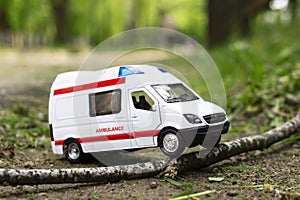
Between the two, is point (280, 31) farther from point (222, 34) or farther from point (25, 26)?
point (25, 26)

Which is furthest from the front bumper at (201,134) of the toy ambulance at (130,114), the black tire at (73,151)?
the black tire at (73,151)

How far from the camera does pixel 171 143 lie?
8.87ft

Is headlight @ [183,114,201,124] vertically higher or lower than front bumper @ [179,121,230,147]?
higher

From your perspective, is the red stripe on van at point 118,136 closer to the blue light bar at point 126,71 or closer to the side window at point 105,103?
the side window at point 105,103

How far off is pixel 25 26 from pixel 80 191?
23.7 metres

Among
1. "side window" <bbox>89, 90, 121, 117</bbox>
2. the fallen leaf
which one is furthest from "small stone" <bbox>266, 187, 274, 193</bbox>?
"side window" <bbox>89, 90, 121, 117</bbox>

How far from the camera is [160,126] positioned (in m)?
2.72

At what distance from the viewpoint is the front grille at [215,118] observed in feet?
9.07

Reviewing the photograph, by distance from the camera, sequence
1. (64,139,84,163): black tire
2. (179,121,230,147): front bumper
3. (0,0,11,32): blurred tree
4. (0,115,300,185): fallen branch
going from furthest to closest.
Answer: (0,0,11,32): blurred tree → (64,139,84,163): black tire → (179,121,230,147): front bumper → (0,115,300,185): fallen branch

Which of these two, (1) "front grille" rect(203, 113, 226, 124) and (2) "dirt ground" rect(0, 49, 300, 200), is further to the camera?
(1) "front grille" rect(203, 113, 226, 124)

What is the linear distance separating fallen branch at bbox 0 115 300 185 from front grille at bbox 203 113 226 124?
9.0 inches

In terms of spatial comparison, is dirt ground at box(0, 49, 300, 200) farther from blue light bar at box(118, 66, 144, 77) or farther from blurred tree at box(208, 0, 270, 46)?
blurred tree at box(208, 0, 270, 46)

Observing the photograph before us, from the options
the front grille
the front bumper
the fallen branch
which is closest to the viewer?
the fallen branch

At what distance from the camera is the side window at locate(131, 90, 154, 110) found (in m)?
2.82
